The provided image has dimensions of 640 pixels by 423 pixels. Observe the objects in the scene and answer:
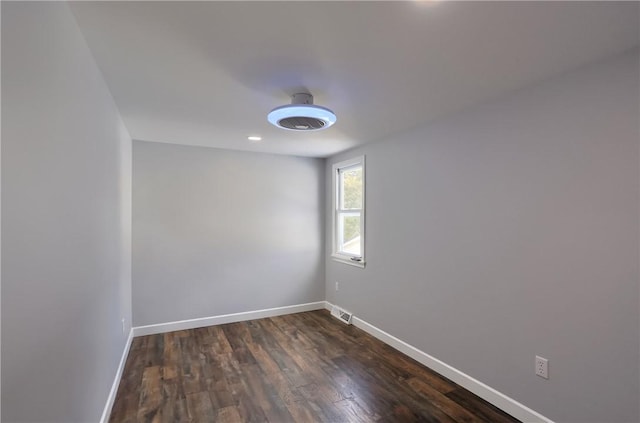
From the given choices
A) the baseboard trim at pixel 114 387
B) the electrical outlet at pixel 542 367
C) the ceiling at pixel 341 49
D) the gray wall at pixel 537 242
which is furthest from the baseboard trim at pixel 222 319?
the electrical outlet at pixel 542 367

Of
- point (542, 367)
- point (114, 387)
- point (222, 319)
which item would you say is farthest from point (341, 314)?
point (114, 387)

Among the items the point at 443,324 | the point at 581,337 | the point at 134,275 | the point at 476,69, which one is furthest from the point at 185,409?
the point at 476,69

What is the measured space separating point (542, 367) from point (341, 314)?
8.26ft

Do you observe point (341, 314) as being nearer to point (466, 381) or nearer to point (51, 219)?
point (466, 381)

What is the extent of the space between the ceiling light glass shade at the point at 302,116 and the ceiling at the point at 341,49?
0.16 meters

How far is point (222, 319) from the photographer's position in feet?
13.5

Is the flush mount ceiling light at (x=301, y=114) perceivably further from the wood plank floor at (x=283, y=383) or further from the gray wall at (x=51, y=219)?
the wood plank floor at (x=283, y=383)

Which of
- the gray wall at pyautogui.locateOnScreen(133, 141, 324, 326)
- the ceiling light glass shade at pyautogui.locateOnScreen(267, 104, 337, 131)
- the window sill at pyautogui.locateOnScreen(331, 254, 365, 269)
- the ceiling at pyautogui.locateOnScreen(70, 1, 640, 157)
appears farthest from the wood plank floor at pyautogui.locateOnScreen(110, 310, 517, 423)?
the ceiling at pyautogui.locateOnScreen(70, 1, 640, 157)

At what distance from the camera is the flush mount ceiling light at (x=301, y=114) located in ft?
6.93

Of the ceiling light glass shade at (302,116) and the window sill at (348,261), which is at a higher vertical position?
the ceiling light glass shade at (302,116)

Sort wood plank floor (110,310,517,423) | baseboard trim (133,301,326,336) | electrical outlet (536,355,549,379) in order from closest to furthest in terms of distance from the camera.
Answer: electrical outlet (536,355,549,379) → wood plank floor (110,310,517,423) → baseboard trim (133,301,326,336)

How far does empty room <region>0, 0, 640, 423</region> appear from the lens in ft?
4.10

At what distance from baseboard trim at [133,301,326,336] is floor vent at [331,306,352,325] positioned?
0.38 metres

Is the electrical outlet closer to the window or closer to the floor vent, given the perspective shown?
the window
